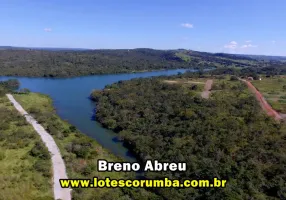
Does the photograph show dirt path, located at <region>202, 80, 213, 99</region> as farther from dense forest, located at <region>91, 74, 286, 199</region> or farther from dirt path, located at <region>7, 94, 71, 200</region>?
dirt path, located at <region>7, 94, 71, 200</region>

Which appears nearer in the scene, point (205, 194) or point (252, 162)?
point (205, 194)

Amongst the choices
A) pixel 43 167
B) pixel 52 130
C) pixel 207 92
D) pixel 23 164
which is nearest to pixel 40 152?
pixel 23 164

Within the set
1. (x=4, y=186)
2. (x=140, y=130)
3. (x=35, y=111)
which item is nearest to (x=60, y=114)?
(x=35, y=111)

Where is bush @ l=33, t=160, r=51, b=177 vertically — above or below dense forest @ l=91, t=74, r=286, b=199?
below

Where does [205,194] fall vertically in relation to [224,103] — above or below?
below

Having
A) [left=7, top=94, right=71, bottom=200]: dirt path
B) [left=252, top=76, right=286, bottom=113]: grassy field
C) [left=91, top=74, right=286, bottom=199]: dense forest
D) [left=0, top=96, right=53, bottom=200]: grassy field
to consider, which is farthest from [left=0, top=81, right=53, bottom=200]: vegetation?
[left=252, top=76, right=286, bottom=113]: grassy field

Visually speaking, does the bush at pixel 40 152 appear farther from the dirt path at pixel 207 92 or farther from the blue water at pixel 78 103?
the dirt path at pixel 207 92

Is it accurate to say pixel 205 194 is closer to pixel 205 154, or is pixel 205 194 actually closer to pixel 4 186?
pixel 205 154
